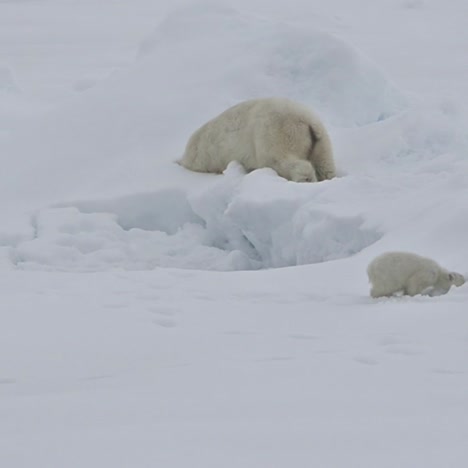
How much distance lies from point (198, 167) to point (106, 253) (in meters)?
1.09

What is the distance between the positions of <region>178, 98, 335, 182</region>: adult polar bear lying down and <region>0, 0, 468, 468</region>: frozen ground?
18 cm

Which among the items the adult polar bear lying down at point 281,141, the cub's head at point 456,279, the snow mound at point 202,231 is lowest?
the snow mound at point 202,231

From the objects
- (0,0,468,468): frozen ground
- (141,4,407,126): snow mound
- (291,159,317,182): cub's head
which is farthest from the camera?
(141,4,407,126): snow mound

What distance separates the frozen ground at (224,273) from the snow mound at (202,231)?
14mm

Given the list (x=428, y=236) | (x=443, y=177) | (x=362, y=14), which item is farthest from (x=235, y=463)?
(x=362, y=14)

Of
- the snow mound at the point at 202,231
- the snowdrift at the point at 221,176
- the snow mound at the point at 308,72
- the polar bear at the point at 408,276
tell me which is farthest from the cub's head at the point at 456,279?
the snow mound at the point at 308,72

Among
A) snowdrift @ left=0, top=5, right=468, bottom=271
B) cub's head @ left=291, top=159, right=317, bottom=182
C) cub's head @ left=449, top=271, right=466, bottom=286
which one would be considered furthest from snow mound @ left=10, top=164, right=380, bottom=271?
cub's head @ left=449, top=271, right=466, bottom=286

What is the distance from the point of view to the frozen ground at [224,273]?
2.69m

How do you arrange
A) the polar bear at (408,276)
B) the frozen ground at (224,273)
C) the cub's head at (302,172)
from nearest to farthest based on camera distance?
1. the frozen ground at (224,273)
2. the polar bear at (408,276)
3. the cub's head at (302,172)

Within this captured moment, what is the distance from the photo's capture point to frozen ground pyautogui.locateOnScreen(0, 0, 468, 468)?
2.69m

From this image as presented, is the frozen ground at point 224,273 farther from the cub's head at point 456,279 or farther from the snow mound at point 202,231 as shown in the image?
the cub's head at point 456,279

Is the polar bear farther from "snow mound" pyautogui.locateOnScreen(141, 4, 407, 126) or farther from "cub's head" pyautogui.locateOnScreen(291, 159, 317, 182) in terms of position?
Answer: "snow mound" pyautogui.locateOnScreen(141, 4, 407, 126)

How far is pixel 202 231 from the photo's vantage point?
21.9 feet

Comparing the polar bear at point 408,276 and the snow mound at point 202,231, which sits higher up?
the polar bear at point 408,276
